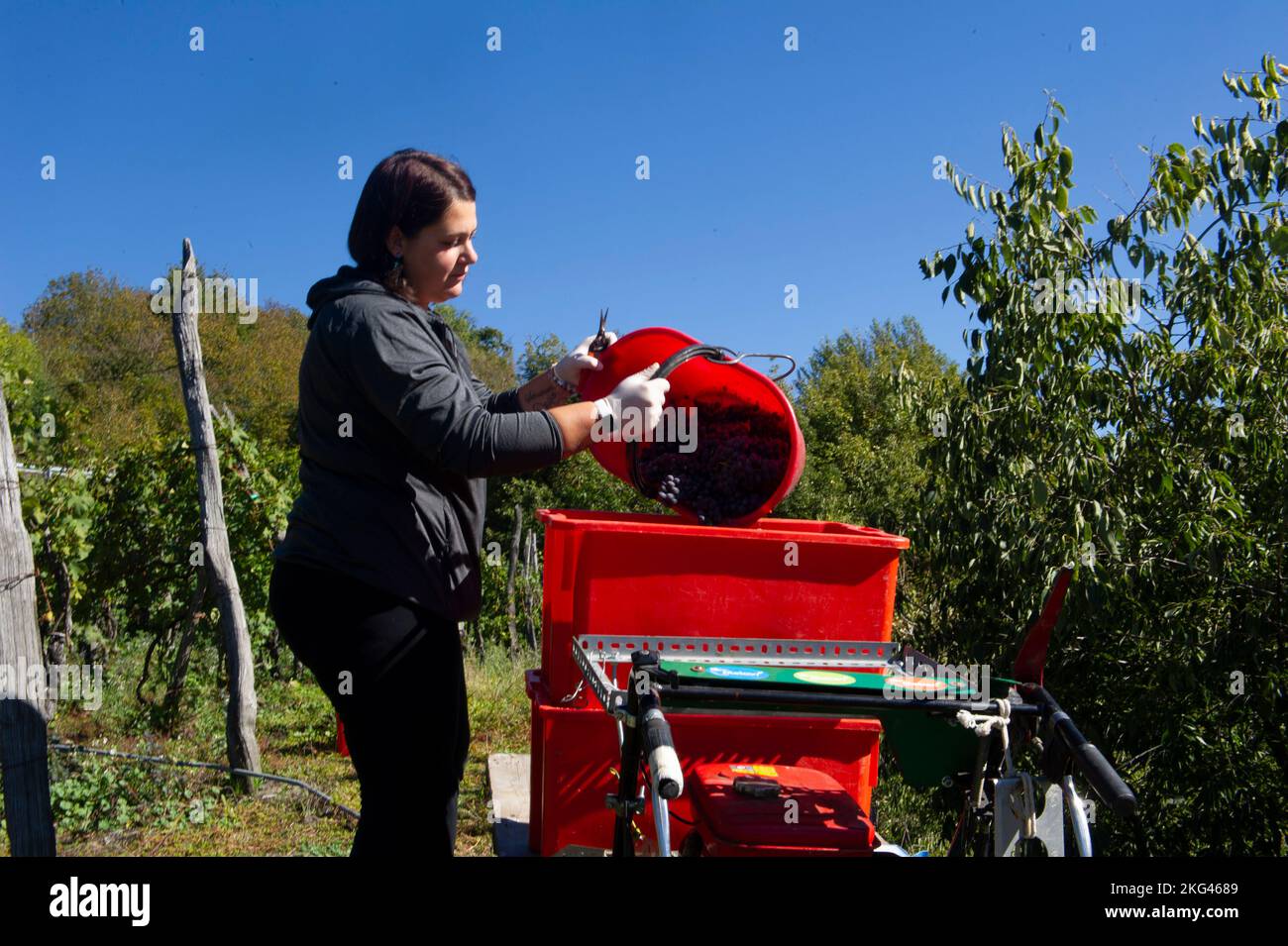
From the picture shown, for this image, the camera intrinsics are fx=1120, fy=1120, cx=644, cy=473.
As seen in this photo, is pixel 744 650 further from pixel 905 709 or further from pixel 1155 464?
pixel 1155 464

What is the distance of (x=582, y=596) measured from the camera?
108 inches

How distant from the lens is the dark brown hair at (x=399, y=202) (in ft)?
6.69

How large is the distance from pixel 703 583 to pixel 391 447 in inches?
42.5

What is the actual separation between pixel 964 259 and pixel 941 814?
2326mm

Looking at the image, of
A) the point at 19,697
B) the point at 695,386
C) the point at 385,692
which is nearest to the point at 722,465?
the point at 695,386

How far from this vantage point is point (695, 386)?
11.0ft

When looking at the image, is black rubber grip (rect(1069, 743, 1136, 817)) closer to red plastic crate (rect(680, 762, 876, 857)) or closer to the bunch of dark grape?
red plastic crate (rect(680, 762, 876, 857))

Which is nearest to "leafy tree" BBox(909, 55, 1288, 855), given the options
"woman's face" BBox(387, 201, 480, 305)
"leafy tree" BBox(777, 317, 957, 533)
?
"leafy tree" BBox(777, 317, 957, 533)

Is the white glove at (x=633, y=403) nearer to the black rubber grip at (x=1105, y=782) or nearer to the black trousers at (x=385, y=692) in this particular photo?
the black trousers at (x=385, y=692)

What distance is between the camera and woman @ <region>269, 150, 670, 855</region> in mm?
1854

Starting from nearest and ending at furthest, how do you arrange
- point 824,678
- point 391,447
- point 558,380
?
point 391,447 < point 824,678 < point 558,380

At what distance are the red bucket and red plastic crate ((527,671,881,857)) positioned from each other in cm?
59

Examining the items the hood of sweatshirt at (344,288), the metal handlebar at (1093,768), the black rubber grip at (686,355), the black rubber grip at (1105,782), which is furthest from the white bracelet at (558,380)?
the black rubber grip at (1105,782)

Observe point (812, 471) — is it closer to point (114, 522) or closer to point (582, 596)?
point (114, 522)
